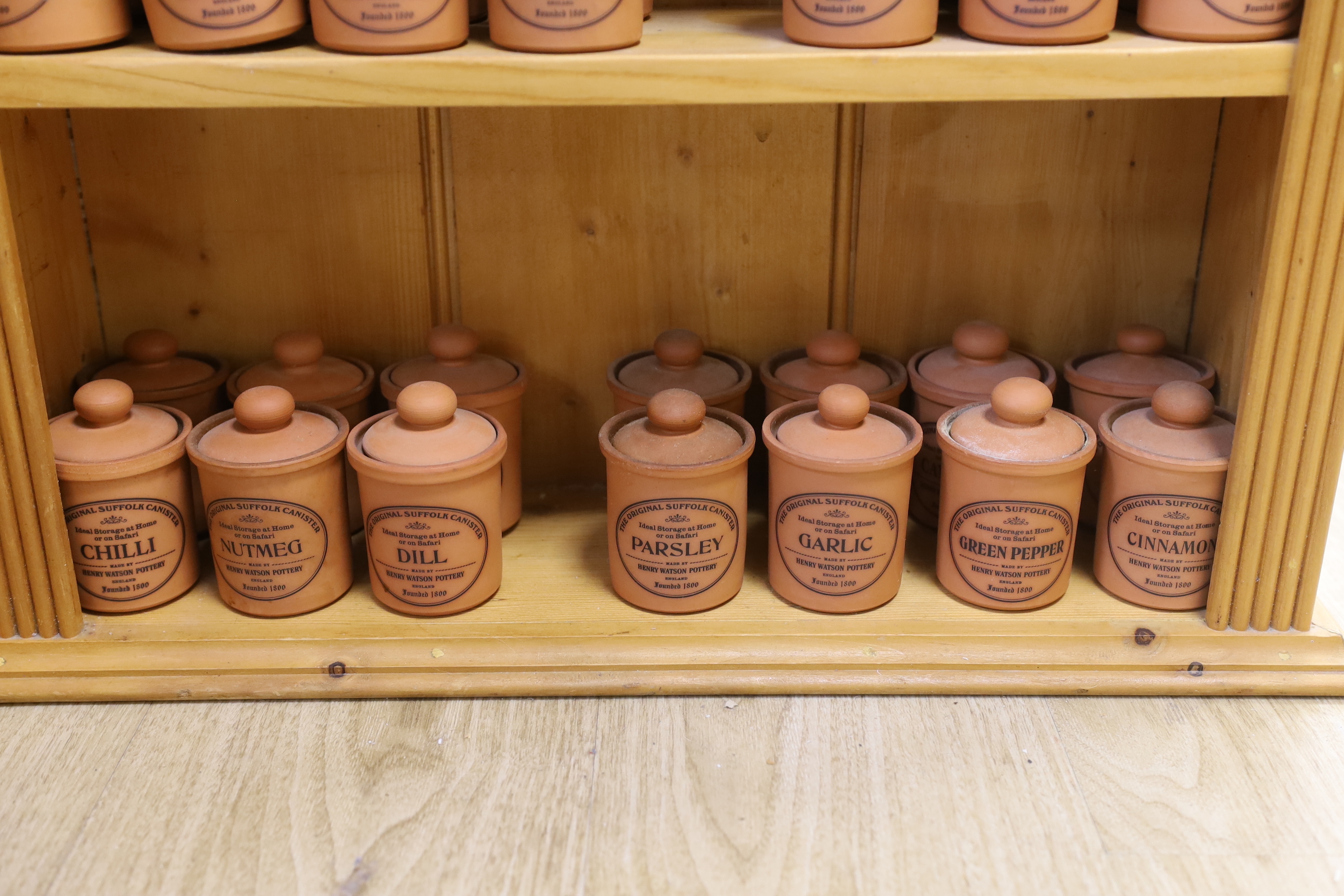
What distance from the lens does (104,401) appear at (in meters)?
1.00

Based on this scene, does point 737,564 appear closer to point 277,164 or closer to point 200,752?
point 200,752

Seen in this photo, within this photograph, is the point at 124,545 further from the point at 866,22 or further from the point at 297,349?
the point at 866,22

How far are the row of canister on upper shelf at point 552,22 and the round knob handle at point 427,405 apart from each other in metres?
0.26

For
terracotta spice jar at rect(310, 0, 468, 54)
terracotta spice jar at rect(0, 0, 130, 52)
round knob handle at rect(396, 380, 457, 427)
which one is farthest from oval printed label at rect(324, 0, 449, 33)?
round knob handle at rect(396, 380, 457, 427)

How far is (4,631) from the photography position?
995 mm

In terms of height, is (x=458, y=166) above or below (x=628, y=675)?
above

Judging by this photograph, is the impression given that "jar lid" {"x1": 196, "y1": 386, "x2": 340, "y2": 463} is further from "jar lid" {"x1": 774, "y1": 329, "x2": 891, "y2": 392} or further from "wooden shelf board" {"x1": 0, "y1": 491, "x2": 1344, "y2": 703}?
"jar lid" {"x1": 774, "y1": 329, "x2": 891, "y2": 392}

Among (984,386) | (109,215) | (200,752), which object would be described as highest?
(109,215)

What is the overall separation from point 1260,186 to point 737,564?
51 cm

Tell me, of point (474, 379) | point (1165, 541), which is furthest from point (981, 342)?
point (474, 379)

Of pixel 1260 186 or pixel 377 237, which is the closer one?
pixel 1260 186

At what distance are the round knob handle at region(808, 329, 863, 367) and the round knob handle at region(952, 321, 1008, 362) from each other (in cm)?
9

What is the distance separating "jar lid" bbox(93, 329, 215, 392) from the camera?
1.14 meters

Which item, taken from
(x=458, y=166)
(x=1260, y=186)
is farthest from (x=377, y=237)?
(x=1260, y=186)
